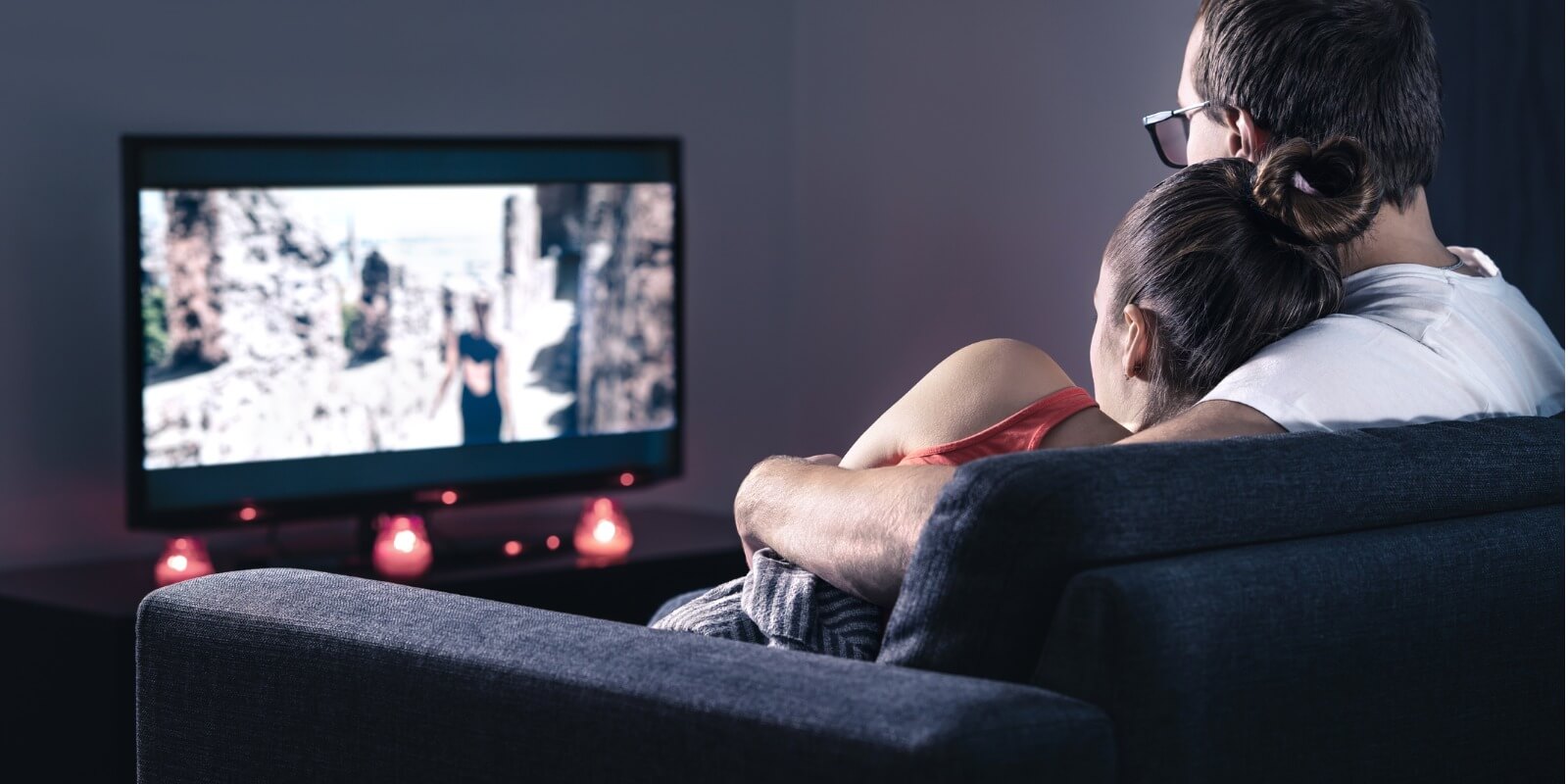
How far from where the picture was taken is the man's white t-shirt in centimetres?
161

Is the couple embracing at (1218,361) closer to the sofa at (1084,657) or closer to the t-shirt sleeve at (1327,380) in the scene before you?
the t-shirt sleeve at (1327,380)

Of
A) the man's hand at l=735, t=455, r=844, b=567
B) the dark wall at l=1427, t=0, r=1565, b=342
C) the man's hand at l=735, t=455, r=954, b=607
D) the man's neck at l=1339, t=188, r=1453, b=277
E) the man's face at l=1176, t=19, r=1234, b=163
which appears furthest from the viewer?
the dark wall at l=1427, t=0, r=1565, b=342

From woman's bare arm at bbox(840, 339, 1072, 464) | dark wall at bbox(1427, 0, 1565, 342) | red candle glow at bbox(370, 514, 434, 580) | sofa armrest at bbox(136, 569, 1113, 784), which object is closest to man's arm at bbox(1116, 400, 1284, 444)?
woman's bare arm at bbox(840, 339, 1072, 464)

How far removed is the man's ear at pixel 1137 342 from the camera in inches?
65.5

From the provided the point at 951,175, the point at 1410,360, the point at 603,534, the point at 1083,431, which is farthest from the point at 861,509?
the point at 951,175

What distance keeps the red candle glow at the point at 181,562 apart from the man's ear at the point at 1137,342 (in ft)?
7.22

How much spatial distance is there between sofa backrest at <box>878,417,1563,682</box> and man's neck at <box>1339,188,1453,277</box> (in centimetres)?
47

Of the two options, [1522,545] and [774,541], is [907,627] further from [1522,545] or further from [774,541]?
[1522,545]

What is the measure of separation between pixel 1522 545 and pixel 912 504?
52cm

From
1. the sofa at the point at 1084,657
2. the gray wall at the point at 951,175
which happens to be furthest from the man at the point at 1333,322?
the gray wall at the point at 951,175

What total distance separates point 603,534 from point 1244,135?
2.13 m

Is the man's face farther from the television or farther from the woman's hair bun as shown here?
the television

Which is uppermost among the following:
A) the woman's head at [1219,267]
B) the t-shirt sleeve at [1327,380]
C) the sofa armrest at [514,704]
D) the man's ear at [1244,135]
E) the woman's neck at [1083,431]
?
the man's ear at [1244,135]

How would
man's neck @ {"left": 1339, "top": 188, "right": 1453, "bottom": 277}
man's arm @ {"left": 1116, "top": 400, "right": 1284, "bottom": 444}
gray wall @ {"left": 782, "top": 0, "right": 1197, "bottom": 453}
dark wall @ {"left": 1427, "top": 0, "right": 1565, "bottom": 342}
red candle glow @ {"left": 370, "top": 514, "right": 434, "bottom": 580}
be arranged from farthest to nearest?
gray wall @ {"left": 782, "top": 0, "right": 1197, "bottom": 453}
red candle glow @ {"left": 370, "top": 514, "right": 434, "bottom": 580}
dark wall @ {"left": 1427, "top": 0, "right": 1565, "bottom": 342}
man's neck @ {"left": 1339, "top": 188, "right": 1453, "bottom": 277}
man's arm @ {"left": 1116, "top": 400, "right": 1284, "bottom": 444}
